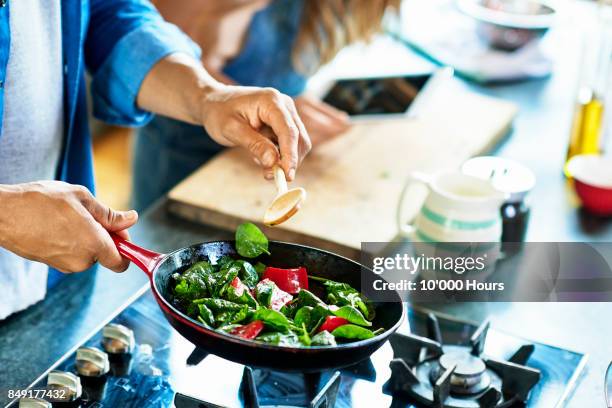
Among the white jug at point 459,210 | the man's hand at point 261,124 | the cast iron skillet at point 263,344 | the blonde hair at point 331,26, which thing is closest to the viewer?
the cast iron skillet at point 263,344

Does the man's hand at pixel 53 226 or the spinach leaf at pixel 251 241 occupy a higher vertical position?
the man's hand at pixel 53 226

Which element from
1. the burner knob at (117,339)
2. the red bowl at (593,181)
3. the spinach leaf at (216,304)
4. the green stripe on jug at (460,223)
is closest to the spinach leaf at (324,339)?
the spinach leaf at (216,304)

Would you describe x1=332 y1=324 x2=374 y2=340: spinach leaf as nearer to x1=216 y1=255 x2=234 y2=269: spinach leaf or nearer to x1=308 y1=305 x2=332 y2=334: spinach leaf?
x1=308 y1=305 x2=332 y2=334: spinach leaf

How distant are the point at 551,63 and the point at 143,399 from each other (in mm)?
1621

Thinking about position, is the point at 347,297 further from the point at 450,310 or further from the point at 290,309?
the point at 450,310

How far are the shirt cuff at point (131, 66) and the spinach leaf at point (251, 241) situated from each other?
0.41 meters

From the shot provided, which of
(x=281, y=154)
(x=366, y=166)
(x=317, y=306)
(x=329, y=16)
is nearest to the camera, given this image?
(x=317, y=306)

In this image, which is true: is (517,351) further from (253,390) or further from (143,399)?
(143,399)

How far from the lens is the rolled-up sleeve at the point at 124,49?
1380mm

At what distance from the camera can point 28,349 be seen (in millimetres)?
1177

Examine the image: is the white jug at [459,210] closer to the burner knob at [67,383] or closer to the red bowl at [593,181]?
the red bowl at [593,181]

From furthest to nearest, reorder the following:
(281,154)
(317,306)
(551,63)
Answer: (551,63)
(281,154)
(317,306)

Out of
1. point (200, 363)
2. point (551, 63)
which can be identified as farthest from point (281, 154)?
point (551, 63)

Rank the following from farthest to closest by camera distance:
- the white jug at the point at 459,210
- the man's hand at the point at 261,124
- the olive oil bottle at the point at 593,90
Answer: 1. the olive oil bottle at the point at 593,90
2. the white jug at the point at 459,210
3. the man's hand at the point at 261,124
